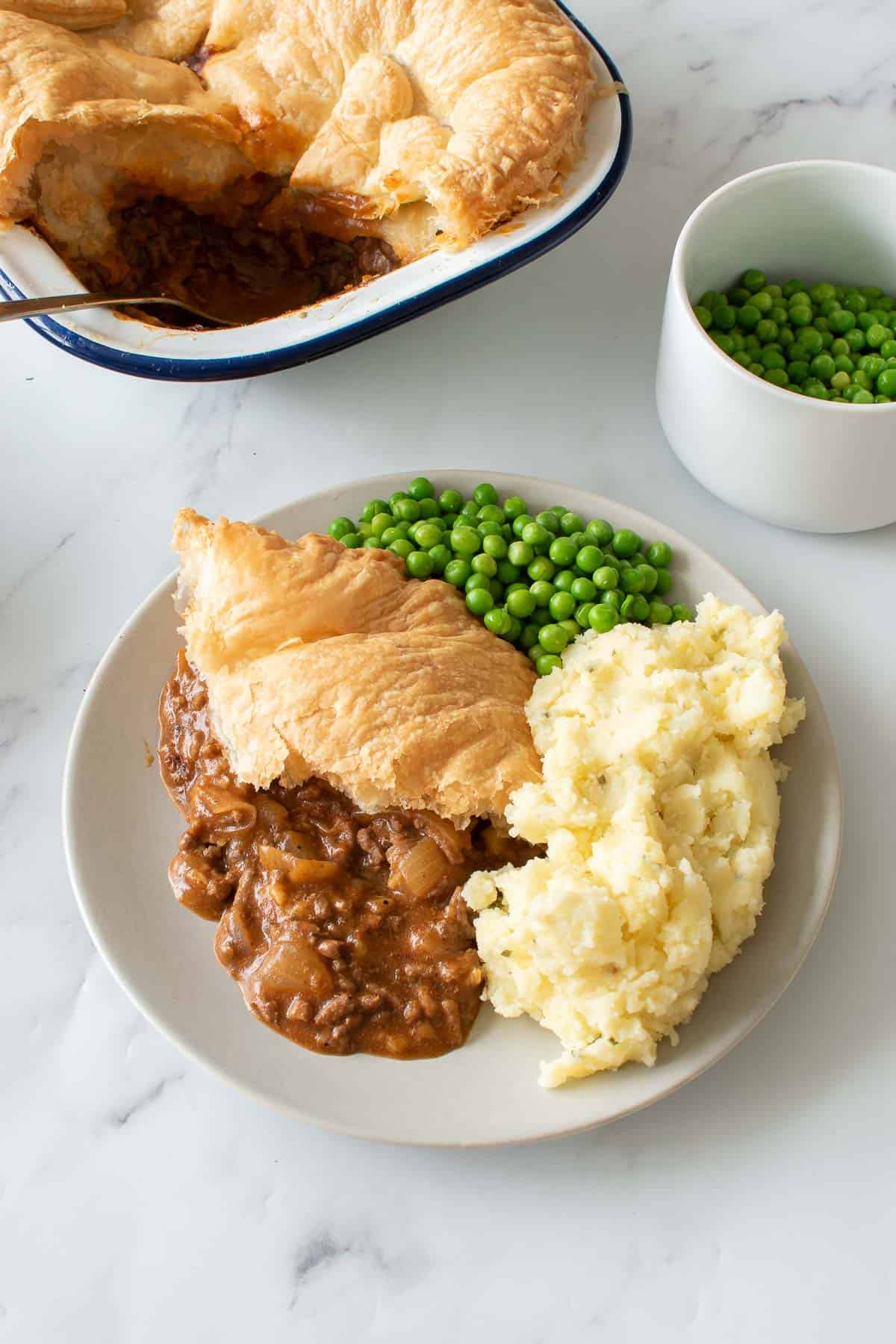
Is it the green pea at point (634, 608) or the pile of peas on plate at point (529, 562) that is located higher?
the pile of peas on plate at point (529, 562)

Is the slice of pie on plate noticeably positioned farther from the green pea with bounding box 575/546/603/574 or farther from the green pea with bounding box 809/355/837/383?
the green pea with bounding box 809/355/837/383

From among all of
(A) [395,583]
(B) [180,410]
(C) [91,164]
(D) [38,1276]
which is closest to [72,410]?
(B) [180,410]

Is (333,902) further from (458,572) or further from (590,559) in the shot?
(590,559)

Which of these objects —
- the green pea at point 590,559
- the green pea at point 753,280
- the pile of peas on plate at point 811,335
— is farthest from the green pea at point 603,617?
the green pea at point 753,280

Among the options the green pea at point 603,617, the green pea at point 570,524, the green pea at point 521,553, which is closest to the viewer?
the green pea at point 603,617

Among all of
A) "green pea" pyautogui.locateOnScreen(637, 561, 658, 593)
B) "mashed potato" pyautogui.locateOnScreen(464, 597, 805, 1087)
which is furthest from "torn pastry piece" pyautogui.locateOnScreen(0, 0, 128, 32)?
"mashed potato" pyautogui.locateOnScreen(464, 597, 805, 1087)

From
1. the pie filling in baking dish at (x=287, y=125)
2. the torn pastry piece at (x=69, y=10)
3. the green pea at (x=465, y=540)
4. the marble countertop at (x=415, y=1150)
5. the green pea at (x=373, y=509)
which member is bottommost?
the marble countertop at (x=415, y=1150)

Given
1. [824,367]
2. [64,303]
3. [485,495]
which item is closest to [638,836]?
[485,495]

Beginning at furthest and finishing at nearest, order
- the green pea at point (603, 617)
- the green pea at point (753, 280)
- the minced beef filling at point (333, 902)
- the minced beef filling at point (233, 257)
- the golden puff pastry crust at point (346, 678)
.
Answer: the minced beef filling at point (233, 257)
the green pea at point (753, 280)
the green pea at point (603, 617)
the golden puff pastry crust at point (346, 678)
the minced beef filling at point (333, 902)

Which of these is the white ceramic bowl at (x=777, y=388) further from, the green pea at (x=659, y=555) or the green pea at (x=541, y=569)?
the green pea at (x=541, y=569)
